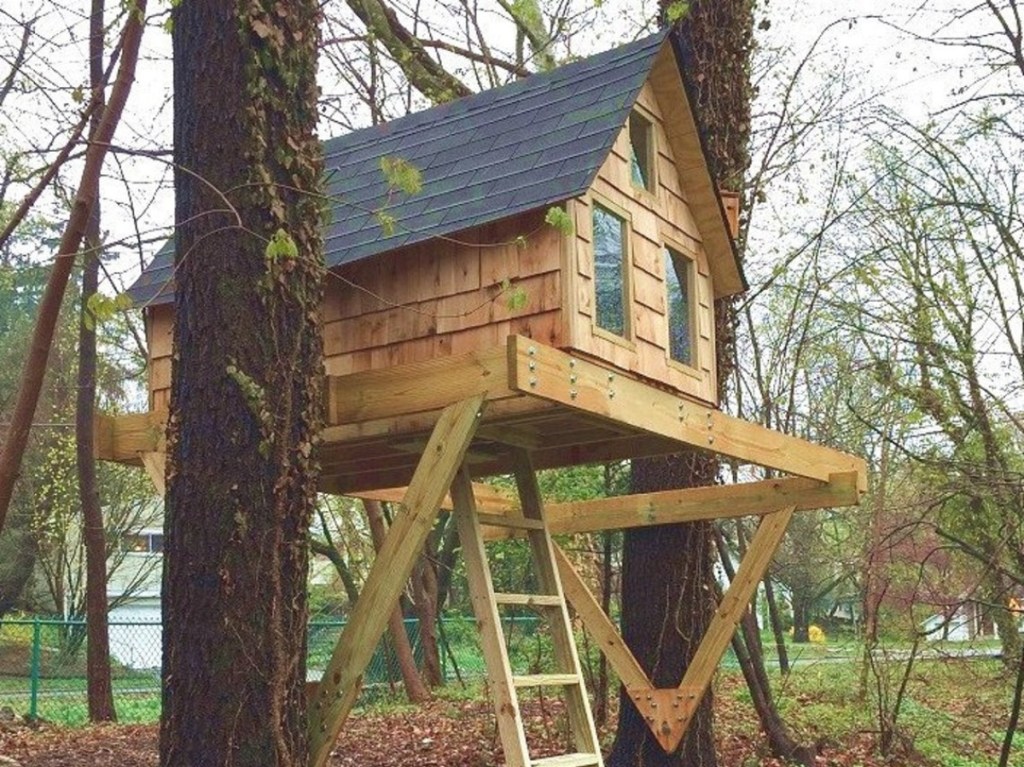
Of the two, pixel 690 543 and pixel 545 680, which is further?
pixel 690 543

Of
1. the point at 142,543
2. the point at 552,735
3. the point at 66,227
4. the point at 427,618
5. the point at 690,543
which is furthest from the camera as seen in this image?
the point at 142,543

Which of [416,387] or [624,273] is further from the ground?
[624,273]

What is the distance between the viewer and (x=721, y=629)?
275 inches

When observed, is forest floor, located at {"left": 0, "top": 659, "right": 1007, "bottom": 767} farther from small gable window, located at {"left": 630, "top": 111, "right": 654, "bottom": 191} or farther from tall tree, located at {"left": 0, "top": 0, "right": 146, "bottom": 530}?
small gable window, located at {"left": 630, "top": 111, "right": 654, "bottom": 191}

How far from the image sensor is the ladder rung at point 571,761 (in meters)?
4.94

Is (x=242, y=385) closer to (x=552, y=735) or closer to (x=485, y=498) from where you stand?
(x=485, y=498)

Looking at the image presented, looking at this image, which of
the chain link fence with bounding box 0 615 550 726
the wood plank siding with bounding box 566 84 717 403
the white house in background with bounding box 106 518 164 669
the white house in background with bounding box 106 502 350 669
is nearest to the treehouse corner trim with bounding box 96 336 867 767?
the wood plank siding with bounding box 566 84 717 403

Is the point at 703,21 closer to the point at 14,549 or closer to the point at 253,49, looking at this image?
the point at 253,49

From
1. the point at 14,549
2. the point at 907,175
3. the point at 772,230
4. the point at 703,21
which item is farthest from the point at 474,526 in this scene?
the point at 14,549

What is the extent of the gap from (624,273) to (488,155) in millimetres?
917

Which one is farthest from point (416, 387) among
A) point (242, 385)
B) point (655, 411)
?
point (655, 411)

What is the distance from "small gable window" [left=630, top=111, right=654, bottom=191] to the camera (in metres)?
5.92

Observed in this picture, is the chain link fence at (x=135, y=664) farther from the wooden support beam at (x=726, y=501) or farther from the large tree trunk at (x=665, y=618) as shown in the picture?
the wooden support beam at (x=726, y=501)

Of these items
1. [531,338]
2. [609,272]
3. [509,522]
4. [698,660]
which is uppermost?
[609,272]
